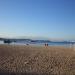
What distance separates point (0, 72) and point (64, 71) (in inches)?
146

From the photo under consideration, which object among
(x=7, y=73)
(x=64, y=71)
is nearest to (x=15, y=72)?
(x=7, y=73)

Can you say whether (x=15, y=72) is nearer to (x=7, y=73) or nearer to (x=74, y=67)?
(x=7, y=73)

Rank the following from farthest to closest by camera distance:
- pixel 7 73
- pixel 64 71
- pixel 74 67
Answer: pixel 74 67 < pixel 64 71 < pixel 7 73

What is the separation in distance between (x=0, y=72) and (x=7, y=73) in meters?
0.43

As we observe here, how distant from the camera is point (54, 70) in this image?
35.9 ft

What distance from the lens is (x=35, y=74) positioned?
9.79m

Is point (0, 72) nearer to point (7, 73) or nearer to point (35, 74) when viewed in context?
point (7, 73)

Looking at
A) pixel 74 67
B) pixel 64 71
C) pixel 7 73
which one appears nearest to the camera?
pixel 7 73

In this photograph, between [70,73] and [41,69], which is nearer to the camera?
[70,73]

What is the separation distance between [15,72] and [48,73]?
1.84 m

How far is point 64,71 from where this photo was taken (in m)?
10.8

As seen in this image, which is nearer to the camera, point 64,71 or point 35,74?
point 35,74

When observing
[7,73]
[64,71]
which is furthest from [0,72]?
[64,71]

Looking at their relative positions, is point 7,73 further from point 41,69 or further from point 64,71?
point 64,71
